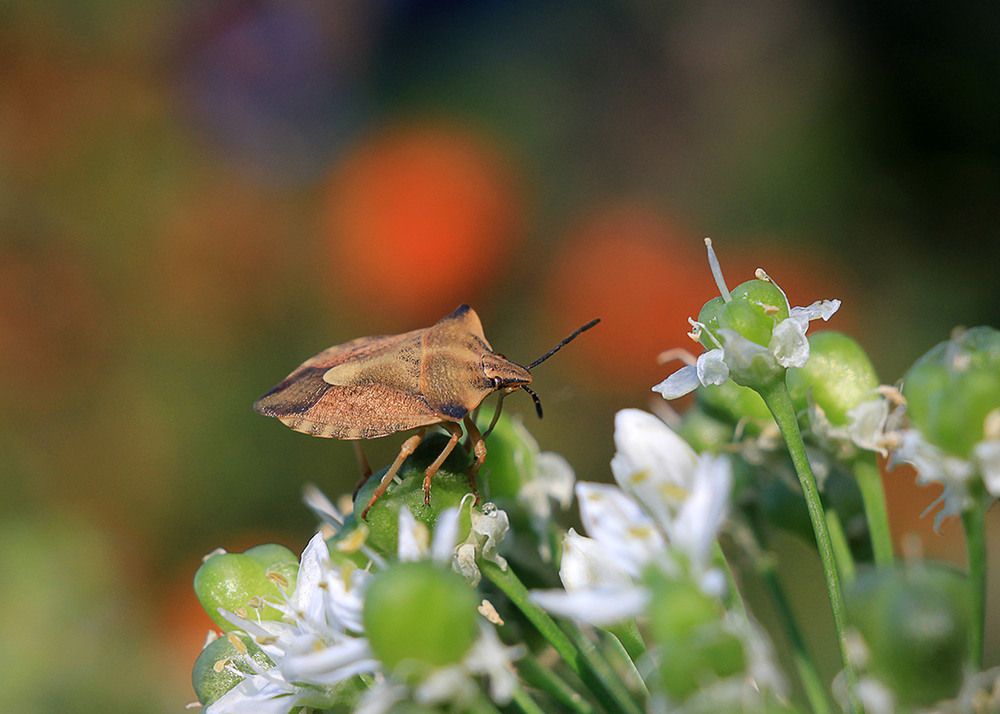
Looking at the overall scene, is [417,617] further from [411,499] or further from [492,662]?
[411,499]

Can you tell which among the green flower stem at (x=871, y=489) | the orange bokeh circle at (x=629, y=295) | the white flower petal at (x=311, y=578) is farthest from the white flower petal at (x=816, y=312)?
the orange bokeh circle at (x=629, y=295)

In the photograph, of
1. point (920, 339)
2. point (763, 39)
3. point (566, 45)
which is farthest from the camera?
point (566, 45)

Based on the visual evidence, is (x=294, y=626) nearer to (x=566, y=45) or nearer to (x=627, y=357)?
(x=627, y=357)

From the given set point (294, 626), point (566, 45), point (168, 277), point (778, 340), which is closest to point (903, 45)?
point (566, 45)

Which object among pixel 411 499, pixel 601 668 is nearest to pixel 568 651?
pixel 601 668

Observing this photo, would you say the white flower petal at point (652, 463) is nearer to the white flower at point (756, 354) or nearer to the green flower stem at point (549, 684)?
the white flower at point (756, 354)

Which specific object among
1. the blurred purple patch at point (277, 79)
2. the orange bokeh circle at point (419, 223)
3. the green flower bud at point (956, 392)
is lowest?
the green flower bud at point (956, 392)

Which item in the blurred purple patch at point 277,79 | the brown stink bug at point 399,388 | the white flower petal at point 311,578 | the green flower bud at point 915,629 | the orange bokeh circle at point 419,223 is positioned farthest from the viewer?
the blurred purple patch at point 277,79

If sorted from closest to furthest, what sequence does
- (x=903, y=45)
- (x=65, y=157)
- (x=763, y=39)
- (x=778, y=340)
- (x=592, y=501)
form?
1. (x=592, y=501)
2. (x=778, y=340)
3. (x=65, y=157)
4. (x=903, y=45)
5. (x=763, y=39)
